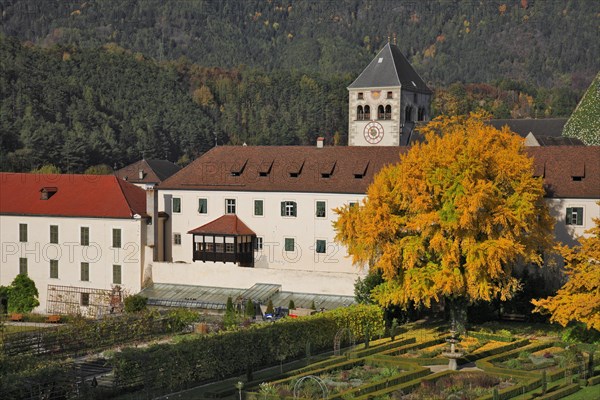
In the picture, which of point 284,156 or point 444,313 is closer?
point 444,313

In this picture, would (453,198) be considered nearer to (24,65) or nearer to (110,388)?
(110,388)

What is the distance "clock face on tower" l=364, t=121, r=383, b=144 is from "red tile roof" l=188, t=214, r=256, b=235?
33786mm

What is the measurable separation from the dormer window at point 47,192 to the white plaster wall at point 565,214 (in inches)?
1344

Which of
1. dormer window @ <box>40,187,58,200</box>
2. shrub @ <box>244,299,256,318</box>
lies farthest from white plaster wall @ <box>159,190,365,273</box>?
dormer window @ <box>40,187,58,200</box>

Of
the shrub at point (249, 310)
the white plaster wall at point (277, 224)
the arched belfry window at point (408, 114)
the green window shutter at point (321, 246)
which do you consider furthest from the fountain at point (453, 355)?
the arched belfry window at point (408, 114)

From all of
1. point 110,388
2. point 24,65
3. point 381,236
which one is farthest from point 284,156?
point 24,65

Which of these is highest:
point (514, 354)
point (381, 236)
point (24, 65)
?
point (24, 65)

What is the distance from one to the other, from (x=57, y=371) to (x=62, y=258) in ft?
110

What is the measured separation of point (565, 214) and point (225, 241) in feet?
73.1

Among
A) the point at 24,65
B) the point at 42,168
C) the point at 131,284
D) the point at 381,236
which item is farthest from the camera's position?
the point at 24,65

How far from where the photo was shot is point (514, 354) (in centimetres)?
4669

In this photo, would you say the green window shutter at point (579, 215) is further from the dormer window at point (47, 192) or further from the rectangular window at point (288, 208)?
the dormer window at point (47, 192)

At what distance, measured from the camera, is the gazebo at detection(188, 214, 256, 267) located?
218 ft

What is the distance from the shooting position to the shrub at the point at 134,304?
61.2 meters
